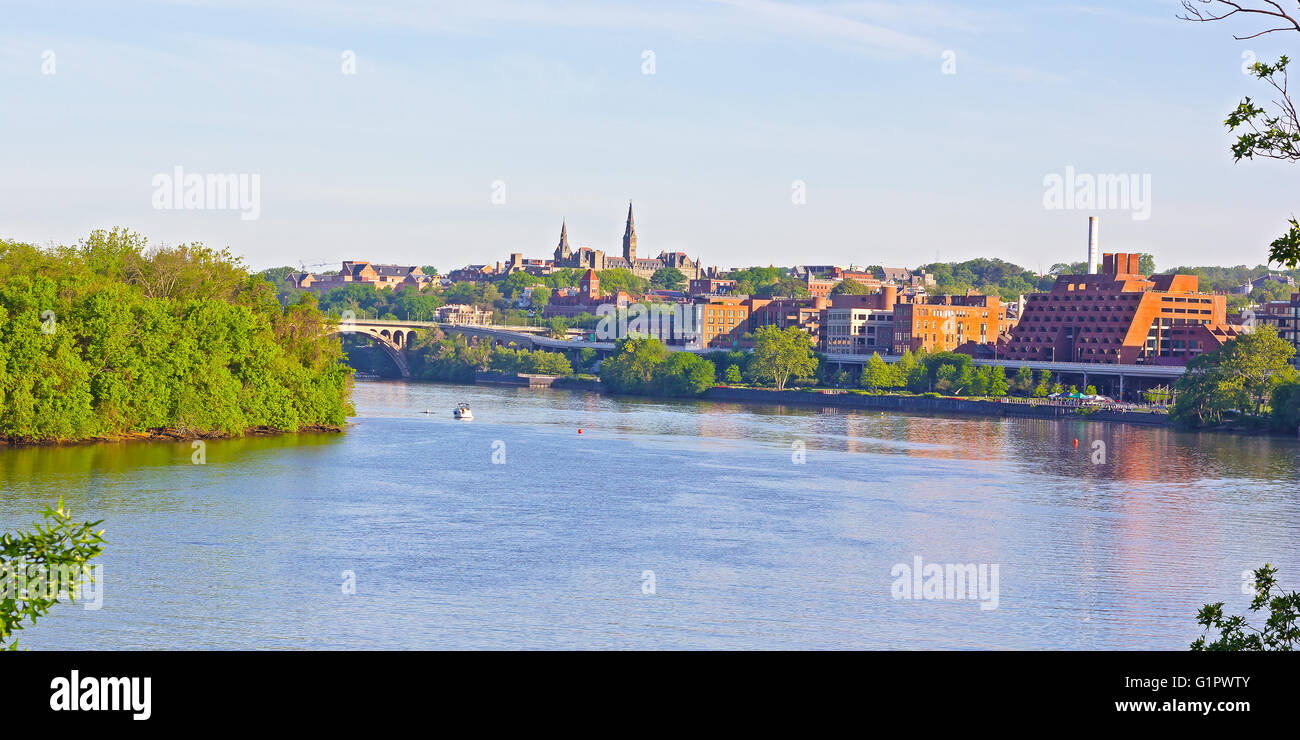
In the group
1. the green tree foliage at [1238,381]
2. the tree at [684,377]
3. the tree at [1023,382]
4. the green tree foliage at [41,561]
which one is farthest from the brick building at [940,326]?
the green tree foliage at [41,561]

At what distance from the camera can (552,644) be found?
57.9 feet

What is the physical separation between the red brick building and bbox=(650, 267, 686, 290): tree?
304 feet

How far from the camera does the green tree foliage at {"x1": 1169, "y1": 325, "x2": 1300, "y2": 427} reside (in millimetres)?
58625

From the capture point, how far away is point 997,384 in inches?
3007

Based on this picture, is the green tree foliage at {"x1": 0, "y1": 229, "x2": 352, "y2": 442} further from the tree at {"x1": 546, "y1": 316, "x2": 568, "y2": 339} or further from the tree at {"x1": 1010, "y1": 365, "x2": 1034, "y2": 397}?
the tree at {"x1": 546, "y1": 316, "x2": 568, "y2": 339}

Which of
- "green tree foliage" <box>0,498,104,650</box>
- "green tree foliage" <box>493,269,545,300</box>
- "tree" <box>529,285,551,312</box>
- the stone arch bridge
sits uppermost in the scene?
"green tree foliage" <box>493,269,545,300</box>

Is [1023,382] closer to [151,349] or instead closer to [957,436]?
[957,436]

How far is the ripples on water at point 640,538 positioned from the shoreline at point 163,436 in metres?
0.93

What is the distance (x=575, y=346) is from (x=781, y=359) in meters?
27.1

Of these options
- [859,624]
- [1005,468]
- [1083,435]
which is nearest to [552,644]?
[859,624]

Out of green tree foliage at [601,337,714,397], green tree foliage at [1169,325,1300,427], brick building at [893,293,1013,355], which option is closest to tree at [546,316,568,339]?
green tree foliage at [601,337,714,397]

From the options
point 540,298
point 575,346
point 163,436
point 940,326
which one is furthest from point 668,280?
point 163,436

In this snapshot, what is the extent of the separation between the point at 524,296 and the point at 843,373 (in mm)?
87805
